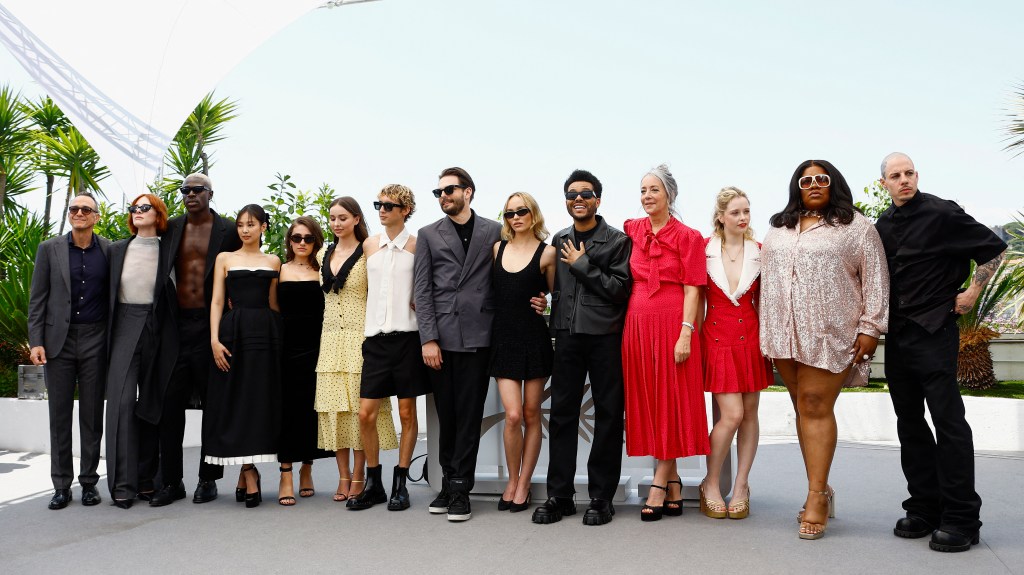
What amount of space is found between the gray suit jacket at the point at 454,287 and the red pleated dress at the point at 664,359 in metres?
0.78

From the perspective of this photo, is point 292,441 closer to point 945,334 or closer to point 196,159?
point 945,334

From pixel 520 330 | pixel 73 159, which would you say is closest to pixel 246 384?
pixel 520 330

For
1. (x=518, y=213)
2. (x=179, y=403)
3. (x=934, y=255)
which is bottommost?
(x=179, y=403)

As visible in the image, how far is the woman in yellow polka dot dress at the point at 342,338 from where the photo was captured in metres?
4.84

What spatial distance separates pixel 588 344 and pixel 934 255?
64.5 inches

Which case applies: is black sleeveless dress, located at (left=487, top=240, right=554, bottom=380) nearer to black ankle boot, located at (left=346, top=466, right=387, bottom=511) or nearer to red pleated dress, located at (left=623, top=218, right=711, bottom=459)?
red pleated dress, located at (left=623, top=218, right=711, bottom=459)

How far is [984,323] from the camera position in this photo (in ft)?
31.9

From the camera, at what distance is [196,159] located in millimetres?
17250

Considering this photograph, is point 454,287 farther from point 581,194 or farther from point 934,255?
point 934,255

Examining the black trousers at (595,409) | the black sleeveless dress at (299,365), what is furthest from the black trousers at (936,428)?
the black sleeveless dress at (299,365)

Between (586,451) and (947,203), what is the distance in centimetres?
228

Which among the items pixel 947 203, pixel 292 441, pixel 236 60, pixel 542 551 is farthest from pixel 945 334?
pixel 236 60

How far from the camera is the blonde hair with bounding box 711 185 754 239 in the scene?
4.40m

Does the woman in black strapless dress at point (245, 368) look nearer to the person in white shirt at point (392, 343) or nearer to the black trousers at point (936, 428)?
the person in white shirt at point (392, 343)
